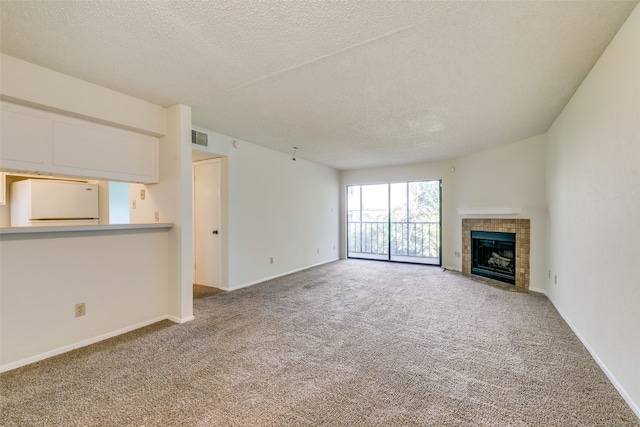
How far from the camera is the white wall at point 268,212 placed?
4164 millimetres

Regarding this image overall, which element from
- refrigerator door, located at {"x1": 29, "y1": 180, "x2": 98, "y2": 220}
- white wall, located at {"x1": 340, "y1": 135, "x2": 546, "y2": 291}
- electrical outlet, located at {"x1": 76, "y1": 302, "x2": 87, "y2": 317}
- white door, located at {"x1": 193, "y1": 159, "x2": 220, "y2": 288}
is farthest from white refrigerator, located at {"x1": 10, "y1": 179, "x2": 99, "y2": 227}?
white wall, located at {"x1": 340, "y1": 135, "x2": 546, "y2": 291}

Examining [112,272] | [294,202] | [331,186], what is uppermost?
[331,186]

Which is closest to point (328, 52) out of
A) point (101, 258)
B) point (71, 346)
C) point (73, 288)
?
point (101, 258)

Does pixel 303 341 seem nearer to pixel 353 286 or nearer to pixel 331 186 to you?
pixel 353 286

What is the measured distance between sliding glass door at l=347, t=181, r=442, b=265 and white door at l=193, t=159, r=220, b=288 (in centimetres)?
380

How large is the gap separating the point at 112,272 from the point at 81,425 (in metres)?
1.47

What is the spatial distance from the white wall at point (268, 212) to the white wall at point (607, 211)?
13.2 ft

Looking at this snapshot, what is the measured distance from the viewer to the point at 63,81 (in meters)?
2.30

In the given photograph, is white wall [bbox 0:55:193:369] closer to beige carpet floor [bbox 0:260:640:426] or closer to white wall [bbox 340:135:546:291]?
beige carpet floor [bbox 0:260:640:426]

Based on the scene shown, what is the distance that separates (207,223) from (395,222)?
4585mm

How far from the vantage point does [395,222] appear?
7.05 meters

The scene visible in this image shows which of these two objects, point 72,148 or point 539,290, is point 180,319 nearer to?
point 72,148

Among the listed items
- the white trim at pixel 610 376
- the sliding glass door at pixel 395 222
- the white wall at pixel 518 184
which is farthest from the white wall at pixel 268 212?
the white trim at pixel 610 376

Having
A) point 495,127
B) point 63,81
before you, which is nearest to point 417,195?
point 495,127
